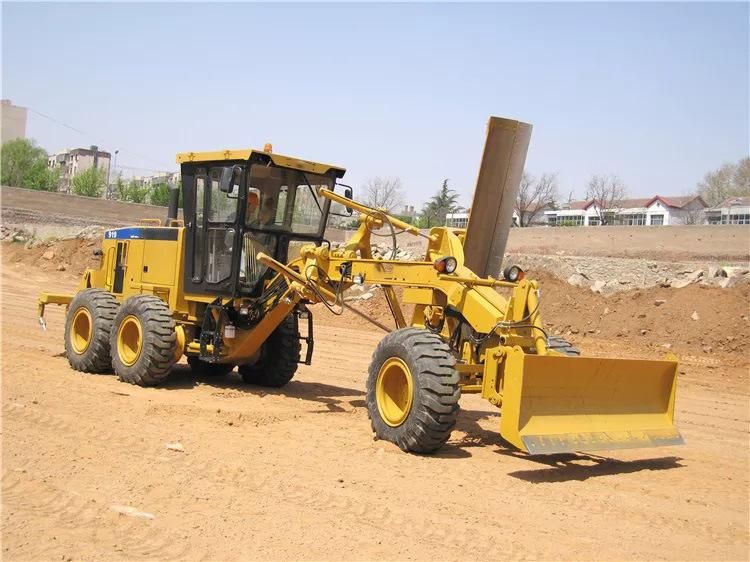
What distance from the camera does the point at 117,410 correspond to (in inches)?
330

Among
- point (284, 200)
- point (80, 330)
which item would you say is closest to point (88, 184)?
point (80, 330)

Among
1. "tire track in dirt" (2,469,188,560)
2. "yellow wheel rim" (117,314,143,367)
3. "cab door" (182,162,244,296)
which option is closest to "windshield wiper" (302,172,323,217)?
"cab door" (182,162,244,296)

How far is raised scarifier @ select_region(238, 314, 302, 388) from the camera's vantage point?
35.8 feet

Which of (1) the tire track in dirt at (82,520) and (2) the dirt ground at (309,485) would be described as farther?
(2) the dirt ground at (309,485)

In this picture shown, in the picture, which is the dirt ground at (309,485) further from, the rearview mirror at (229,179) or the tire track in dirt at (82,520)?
the rearview mirror at (229,179)

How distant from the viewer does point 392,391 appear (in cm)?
788

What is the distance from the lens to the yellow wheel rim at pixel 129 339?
34.0 feet

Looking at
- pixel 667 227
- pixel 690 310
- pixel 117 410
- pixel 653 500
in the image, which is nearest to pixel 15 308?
pixel 117 410

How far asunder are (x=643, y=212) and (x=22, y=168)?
50898 millimetres

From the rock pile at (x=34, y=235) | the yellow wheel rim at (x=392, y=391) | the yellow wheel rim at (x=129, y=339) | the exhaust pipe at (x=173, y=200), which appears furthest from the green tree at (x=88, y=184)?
the yellow wheel rim at (x=392, y=391)

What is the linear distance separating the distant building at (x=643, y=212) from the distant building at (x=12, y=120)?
55038 mm

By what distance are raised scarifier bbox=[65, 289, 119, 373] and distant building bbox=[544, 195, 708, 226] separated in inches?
1991

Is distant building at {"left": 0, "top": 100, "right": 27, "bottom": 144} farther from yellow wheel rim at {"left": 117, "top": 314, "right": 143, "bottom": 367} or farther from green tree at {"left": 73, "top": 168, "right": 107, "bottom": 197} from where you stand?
yellow wheel rim at {"left": 117, "top": 314, "right": 143, "bottom": 367}

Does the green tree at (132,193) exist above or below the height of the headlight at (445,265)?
above
